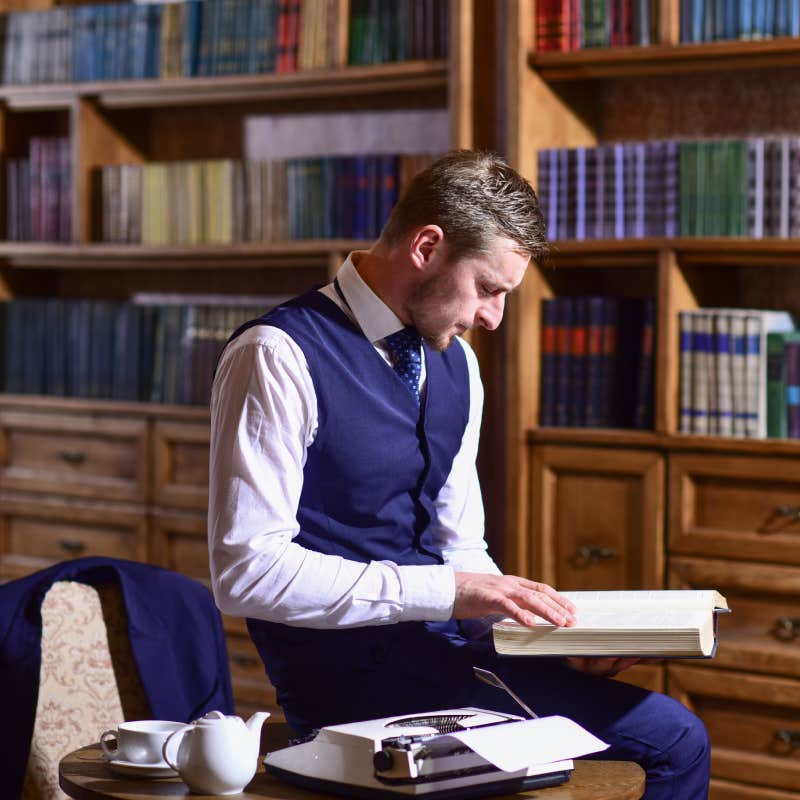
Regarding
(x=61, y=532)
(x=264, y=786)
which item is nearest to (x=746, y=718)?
(x=264, y=786)

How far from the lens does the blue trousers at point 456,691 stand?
6.00 feet

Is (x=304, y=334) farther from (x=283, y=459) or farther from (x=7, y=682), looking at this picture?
(x=7, y=682)

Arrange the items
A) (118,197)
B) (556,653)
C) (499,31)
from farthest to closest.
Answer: (118,197)
(499,31)
(556,653)

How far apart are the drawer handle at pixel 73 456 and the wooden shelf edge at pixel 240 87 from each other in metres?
0.97

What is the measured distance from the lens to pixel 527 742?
1557mm

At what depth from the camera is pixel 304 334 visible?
1901 millimetres

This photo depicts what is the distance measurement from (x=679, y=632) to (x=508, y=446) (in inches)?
59.9

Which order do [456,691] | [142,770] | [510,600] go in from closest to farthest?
[142,770] < [510,600] < [456,691]

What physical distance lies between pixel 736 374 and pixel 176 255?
1.54 meters

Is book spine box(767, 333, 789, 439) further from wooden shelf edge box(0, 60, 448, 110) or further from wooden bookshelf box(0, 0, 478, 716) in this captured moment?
wooden shelf edge box(0, 60, 448, 110)

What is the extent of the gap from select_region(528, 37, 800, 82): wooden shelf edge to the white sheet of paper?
5.87 feet

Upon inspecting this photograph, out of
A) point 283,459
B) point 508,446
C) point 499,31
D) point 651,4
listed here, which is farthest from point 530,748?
point 499,31

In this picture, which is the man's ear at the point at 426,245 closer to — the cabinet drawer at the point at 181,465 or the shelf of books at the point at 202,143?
the shelf of books at the point at 202,143

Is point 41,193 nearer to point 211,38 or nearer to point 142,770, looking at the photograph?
point 211,38
